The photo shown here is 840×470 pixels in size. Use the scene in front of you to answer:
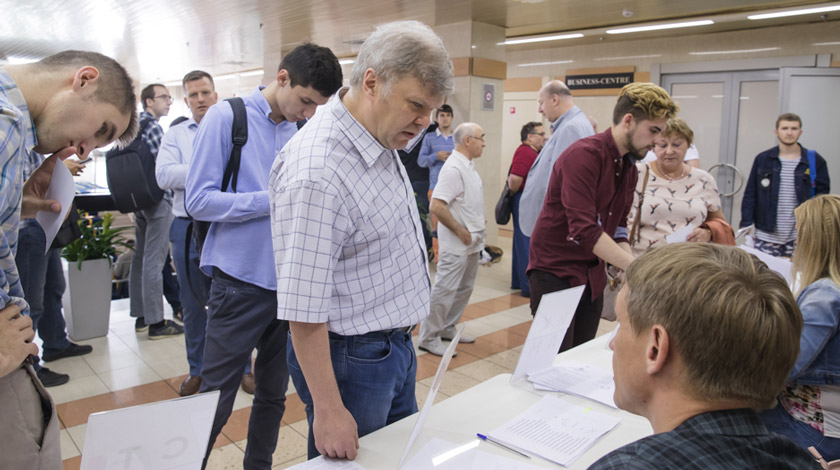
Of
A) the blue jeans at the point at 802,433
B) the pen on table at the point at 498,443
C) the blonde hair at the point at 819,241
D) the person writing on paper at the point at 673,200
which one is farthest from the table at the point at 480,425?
the person writing on paper at the point at 673,200

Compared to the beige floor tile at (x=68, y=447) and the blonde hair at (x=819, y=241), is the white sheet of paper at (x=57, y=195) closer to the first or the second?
the beige floor tile at (x=68, y=447)

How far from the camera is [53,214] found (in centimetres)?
Answer: 128

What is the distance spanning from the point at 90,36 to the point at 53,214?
10.5 m

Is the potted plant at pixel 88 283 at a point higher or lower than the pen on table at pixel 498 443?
lower

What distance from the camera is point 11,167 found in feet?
3.10

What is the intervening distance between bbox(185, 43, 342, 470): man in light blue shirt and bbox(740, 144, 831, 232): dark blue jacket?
450cm

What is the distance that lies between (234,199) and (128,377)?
2.23 meters

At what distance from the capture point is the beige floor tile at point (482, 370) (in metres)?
3.69

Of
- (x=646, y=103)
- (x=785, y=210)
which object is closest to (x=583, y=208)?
(x=646, y=103)

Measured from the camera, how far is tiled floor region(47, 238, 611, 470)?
2744 millimetres

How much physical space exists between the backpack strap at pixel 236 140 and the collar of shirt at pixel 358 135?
82cm

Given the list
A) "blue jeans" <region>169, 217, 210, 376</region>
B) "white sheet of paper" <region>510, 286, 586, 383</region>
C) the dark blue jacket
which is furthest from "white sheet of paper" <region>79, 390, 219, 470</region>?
the dark blue jacket

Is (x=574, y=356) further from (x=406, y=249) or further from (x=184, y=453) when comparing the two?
(x=184, y=453)

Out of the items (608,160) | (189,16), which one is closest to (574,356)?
(608,160)
